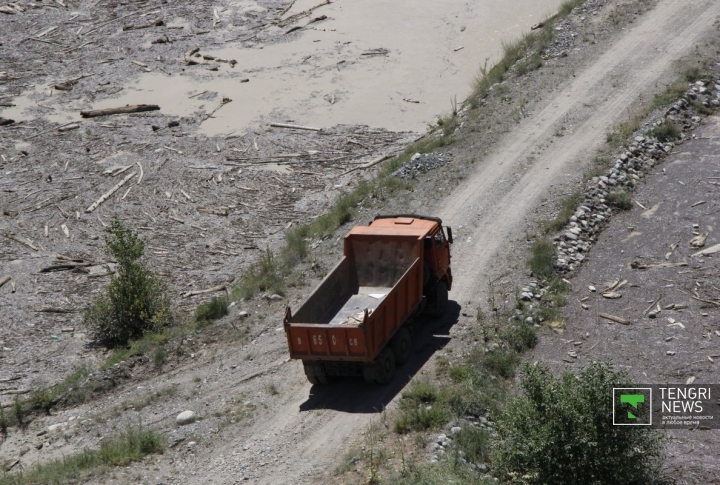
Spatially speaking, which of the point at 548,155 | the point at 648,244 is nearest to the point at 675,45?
the point at 548,155

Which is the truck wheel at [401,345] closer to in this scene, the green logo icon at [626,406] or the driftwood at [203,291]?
the green logo icon at [626,406]

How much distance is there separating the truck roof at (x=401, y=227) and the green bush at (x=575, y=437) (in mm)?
5579

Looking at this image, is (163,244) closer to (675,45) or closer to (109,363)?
(109,363)

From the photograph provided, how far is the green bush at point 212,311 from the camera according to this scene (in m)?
21.8

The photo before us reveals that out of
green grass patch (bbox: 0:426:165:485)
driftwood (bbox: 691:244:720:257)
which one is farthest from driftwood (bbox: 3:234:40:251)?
driftwood (bbox: 691:244:720:257)

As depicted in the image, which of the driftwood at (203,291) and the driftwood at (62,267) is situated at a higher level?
the driftwood at (62,267)

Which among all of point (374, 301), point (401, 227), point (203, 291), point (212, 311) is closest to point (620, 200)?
point (401, 227)

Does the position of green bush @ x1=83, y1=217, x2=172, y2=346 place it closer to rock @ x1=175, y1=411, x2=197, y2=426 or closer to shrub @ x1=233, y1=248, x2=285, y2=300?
shrub @ x1=233, y1=248, x2=285, y2=300

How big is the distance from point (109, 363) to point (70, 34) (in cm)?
2581

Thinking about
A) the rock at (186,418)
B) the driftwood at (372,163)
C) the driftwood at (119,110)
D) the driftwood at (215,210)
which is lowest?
the driftwood at (215,210)

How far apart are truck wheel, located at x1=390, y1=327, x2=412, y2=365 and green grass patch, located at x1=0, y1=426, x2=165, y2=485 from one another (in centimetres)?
471

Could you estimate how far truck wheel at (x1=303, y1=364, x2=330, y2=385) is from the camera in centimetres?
1738

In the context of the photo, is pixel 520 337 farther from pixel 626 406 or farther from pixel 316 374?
pixel 626 406

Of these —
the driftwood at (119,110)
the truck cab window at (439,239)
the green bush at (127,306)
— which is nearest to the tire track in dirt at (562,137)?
the truck cab window at (439,239)
